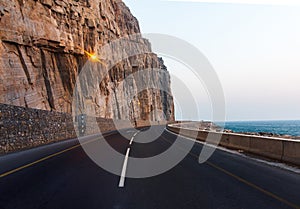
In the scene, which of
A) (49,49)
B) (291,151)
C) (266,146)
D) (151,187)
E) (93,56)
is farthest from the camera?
(93,56)

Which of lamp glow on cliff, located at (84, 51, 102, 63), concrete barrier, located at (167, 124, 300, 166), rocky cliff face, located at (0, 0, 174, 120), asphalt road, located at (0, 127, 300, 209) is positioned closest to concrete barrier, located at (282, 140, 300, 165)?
concrete barrier, located at (167, 124, 300, 166)

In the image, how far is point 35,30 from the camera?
3619 cm

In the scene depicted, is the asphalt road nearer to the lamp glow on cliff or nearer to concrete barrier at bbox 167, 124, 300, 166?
concrete barrier at bbox 167, 124, 300, 166

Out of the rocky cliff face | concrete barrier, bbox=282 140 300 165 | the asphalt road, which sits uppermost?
the rocky cliff face

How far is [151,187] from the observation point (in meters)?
7.72

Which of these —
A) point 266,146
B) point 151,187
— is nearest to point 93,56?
point 266,146

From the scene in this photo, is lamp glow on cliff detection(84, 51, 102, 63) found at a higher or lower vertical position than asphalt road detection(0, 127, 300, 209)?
higher

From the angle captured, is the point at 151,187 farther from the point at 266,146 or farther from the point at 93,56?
the point at 93,56

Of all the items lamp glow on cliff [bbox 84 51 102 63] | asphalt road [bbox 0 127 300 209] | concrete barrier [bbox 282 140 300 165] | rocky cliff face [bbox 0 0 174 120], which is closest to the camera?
asphalt road [bbox 0 127 300 209]

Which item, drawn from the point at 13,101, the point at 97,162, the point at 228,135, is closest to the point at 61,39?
the point at 13,101

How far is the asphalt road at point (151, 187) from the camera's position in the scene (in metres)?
6.20

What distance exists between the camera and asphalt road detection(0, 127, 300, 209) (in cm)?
620

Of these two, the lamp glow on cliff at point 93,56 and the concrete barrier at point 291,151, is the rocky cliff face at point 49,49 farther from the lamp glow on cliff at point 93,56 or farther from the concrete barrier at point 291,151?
the concrete barrier at point 291,151

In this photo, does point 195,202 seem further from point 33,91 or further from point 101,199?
point 33,91
